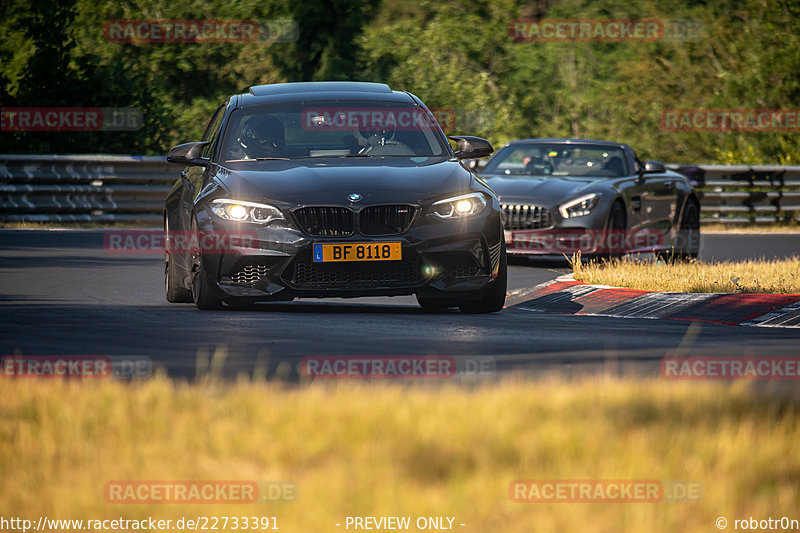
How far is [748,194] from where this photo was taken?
91.3 feet

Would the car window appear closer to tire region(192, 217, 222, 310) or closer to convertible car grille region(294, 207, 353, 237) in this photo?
tire region(192, 217, 222, 310)

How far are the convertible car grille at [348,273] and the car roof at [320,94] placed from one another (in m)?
2.16

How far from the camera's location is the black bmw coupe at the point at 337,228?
10.1 meters

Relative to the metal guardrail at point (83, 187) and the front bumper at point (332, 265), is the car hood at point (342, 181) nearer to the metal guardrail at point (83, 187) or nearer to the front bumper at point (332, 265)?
the front bumper at point (332, 265)

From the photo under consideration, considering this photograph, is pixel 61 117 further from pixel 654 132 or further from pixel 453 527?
pixel 654 132

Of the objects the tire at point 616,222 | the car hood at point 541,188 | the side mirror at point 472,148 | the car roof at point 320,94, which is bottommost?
the tire at point 616,222

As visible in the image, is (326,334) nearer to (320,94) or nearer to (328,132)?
(328,132)

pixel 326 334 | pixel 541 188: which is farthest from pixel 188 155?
pixel 541 188

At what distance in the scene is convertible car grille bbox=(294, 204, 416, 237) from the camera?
10.1m

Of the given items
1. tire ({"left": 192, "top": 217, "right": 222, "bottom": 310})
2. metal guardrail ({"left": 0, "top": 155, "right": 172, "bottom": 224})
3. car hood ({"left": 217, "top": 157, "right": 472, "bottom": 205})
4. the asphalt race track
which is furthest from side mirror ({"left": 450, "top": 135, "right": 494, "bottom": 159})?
metal guardrail ({"left": 0, "top": 155, "right": 172, "bottom": 224})

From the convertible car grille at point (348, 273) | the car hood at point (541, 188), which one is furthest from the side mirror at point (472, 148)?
the car hood at point (541, 188)

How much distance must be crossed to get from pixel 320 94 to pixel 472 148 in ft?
4.55

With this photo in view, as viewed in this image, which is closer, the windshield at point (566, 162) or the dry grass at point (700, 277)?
the dry grass at point (700, 277)

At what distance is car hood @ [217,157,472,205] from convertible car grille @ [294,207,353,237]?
0.19 feet
